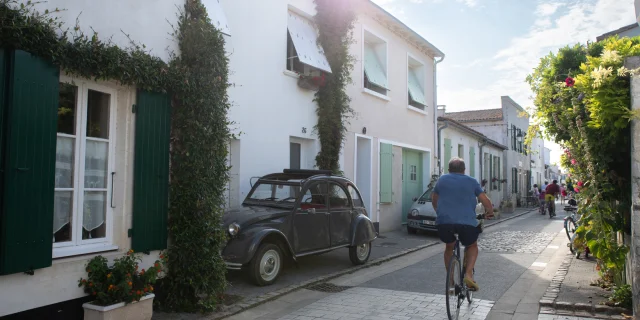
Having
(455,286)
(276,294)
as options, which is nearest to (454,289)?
(455,286)

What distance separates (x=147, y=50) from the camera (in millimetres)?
5582

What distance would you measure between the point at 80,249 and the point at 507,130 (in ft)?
97.3

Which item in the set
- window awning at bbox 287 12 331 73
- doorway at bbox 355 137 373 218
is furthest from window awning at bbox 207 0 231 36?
doorway at bbox 355 137 373 218

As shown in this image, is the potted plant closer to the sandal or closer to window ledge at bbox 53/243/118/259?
window ledge at bbox 53/243/118/259

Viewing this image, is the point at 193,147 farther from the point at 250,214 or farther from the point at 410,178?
the point at 410,178

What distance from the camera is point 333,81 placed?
448 inches

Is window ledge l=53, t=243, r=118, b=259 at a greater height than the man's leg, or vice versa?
window ledge l=53, t=243, r=118, b=259

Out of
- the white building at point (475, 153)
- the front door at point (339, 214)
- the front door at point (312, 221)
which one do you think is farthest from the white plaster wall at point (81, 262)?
the white building at point (475, 153)

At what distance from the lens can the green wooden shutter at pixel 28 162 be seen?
4168 mm

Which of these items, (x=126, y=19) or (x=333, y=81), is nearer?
(x=126, y=19)

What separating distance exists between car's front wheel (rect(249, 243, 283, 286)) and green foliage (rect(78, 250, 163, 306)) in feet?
6.07

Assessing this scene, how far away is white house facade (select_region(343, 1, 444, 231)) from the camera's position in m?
→ 13.0

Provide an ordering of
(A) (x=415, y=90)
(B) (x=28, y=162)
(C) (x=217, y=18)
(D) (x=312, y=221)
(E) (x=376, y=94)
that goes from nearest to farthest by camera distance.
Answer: (B) (x=28, y=162) < (C) (x=217, y=18) < (D) (x=312, y=221) < (E) (x=376, y=94) < (A) (x=415, y=90)

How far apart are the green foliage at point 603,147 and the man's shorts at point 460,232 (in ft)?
5.19
